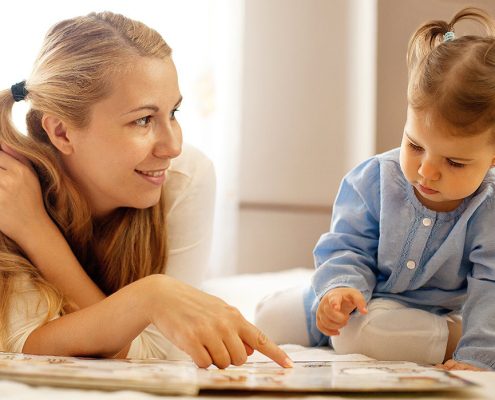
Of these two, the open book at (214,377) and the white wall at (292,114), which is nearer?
the open book at (214,377)

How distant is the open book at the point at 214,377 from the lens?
0.79m

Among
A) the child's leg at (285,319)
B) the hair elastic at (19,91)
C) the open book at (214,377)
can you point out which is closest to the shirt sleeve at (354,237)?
the child's leg at (285,319)

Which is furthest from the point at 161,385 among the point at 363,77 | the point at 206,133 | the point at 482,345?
the point at 363,77

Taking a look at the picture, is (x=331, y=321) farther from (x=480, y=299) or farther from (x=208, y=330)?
(x=208, y=330)

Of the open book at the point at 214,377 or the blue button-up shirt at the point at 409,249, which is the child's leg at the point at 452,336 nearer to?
the blue button-up shirt at the point at 409,249

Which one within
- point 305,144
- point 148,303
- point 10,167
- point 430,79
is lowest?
point 305,144

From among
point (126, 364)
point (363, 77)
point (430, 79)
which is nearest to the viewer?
point (126, 364)

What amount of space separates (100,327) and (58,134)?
433mm

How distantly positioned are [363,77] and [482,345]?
2.05 m

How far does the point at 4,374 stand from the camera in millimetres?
833

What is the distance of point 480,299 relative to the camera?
1.29 m

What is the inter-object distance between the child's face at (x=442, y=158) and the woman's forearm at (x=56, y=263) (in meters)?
0.60

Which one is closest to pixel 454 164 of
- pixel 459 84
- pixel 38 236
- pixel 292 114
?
pixel 459 84

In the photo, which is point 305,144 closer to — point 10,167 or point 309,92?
point 309,92
